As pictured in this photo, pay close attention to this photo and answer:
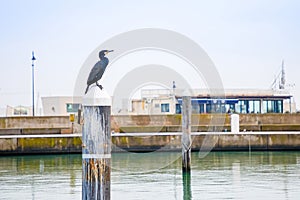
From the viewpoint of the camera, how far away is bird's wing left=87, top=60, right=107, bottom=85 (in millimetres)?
7402

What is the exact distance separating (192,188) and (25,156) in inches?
477

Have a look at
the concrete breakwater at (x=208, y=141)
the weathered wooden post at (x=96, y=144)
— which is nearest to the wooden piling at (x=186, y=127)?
the concrete breakwater at (x=208, y=141)

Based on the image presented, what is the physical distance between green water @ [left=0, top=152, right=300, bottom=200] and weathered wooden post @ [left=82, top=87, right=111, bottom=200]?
607cm

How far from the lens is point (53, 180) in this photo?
16.4 m

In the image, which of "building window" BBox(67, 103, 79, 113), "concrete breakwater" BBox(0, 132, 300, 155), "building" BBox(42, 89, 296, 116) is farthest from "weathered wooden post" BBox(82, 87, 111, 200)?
"building" BBox(42, 89, 296, 116)

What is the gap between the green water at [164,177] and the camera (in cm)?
1361

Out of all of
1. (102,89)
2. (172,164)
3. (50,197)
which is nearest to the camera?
(102,89)

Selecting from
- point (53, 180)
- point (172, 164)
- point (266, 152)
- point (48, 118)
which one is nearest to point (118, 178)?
point (53, 180)

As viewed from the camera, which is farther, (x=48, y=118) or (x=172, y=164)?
(x=48, y=118)

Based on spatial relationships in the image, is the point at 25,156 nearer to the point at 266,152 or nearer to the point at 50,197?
the point at 266,152

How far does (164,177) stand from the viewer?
55.5 ft

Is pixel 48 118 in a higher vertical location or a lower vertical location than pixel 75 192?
higher

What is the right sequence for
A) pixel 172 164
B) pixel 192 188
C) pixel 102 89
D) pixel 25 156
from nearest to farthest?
pixel 102 89 < pixel 192 188 < pixel 172 164 < pixel 25 156

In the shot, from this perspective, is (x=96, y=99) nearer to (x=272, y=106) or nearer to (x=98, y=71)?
(x=98, y=71)
